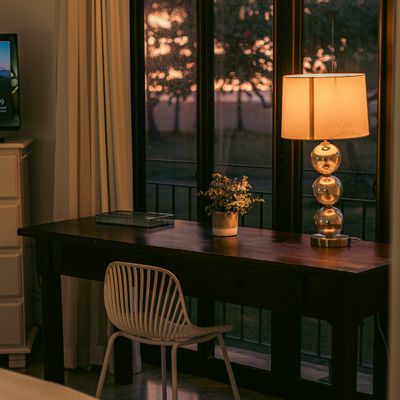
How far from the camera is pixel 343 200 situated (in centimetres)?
343

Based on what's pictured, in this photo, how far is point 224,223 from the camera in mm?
3197

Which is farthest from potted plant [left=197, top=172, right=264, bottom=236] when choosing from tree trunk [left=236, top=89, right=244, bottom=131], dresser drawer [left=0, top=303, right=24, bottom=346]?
dresser drawer [left=0, top=303, right=24, bottom=346]

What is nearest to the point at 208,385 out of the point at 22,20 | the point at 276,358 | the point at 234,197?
the point at 276,358

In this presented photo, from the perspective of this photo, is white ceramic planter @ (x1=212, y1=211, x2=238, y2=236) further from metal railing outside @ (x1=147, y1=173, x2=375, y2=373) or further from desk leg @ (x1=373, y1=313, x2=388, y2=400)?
desk leg @ (x1=373, y1=313, x2=388, y2=400)

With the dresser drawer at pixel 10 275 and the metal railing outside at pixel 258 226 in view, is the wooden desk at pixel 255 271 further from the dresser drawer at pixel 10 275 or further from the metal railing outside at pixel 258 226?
the dresser drawer at pixel 10 275

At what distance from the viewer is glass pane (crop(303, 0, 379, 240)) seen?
A: 3.22 meters

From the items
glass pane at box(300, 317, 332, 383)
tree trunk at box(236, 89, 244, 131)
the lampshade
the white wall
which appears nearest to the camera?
the lampshade

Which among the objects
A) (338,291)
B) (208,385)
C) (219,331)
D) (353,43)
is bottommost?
(208,385)

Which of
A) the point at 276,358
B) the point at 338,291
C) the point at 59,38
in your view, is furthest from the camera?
the point at 59,38

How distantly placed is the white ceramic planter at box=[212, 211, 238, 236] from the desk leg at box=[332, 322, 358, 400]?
0.74 meters

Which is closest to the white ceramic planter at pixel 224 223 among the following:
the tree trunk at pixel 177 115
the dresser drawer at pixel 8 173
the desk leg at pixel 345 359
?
the desk leg at pixel 345 359

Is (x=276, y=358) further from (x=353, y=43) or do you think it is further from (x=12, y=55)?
(x=12, y=55)

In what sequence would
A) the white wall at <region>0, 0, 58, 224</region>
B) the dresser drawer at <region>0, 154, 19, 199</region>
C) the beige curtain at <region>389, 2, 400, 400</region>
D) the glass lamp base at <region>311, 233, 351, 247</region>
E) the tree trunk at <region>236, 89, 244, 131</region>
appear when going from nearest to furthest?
the beige curtain at <region>389, 2, 400, 400</region> → the glass lamp base at <region>311, 233, 351, 247</region> → the tree trunk at <region>236, 89, 244, 131</region> → the dresser drawer at <region>0, 154, 19, 199</region> → the white wall at <region>0, 0, 58, 224</region>

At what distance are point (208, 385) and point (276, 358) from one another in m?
0.41
